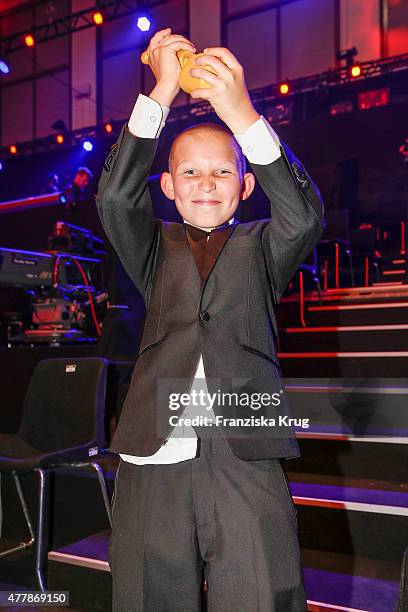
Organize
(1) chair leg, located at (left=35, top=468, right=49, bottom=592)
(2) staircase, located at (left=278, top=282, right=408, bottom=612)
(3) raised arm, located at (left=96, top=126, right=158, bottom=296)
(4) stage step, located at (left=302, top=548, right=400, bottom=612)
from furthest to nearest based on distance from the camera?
1. (1) chair leg, located at (left=35, top=468, right=49, bottom=592)
2. (2) staircase, located at (left=278, top=282, right=408, bottom=612)
3. (4) stage step, located at (left=302, top=548, right=400, bottom=612)
4. (3) raised arm, located at (left=96, top=126, right=158, bottom=296)

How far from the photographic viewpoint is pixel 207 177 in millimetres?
1049

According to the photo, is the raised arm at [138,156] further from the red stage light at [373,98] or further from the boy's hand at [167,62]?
the red stage light at [373,98]

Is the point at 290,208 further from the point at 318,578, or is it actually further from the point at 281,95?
the point at 281,95

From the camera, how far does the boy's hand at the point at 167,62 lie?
97 centimetres

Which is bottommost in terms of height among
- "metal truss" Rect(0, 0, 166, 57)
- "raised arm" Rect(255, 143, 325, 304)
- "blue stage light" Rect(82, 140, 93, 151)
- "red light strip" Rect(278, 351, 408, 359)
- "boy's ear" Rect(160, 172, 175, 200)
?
"red light strip" Rect(278, 351, 408, 359)

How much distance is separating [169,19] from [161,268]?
1008cm

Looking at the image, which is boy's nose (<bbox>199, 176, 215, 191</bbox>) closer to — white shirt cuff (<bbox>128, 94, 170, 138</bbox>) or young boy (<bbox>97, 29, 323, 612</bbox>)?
young boy (<bbox>97, 29, 323, 612</bbox>)

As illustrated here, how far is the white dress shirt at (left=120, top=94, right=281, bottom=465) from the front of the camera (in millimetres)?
968

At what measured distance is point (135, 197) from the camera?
1.02 meters

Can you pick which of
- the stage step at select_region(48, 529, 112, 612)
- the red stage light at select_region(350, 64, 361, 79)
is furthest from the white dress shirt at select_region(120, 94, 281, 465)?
the red stage light at select_region(350, 64, 361, 79)

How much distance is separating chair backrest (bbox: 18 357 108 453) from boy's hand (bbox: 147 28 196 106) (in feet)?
5.79

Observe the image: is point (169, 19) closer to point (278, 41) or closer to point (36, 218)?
point (278, 41)

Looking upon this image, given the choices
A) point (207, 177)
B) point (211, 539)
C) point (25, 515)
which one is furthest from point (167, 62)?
point (25, 515)

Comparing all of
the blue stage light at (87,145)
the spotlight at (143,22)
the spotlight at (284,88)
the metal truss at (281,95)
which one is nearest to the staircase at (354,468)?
the spotlight at (143,22)
